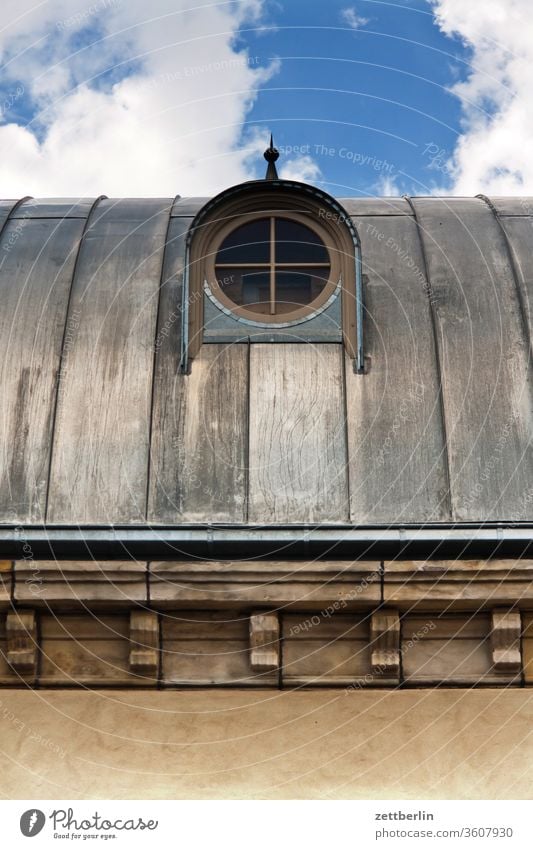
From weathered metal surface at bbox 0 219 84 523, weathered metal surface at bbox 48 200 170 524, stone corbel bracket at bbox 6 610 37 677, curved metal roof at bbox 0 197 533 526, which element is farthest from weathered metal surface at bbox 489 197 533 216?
stone corbel bracket at bbox 6 610 37 677

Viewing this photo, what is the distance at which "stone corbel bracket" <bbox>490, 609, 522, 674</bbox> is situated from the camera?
11859 mm

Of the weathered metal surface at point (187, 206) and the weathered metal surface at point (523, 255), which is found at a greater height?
the weathered metal surface at point (187, 206)

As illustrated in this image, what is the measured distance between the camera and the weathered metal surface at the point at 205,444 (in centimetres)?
1248

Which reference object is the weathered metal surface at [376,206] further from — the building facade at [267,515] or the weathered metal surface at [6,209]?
the weathered metal surface at [6,209]

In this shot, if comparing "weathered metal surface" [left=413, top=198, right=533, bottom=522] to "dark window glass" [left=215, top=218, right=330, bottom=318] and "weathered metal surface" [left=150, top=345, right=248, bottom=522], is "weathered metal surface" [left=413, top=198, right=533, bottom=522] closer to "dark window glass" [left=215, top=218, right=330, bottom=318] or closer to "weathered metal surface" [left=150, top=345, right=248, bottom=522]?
"dark window glass" [left=215, top=218, right=330, bottom=318]

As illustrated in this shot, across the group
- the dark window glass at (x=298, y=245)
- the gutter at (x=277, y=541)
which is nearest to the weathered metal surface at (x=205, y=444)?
the gutter at (x=277, y=541)

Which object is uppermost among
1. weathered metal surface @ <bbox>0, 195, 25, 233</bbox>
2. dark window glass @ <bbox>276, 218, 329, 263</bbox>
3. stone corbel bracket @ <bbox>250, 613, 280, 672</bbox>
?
weathered metal surface @ <bbox>0, 195, 25, 233</bbox>

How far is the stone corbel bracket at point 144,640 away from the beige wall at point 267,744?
0.32m

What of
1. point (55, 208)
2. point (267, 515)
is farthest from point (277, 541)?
point (55, 208)

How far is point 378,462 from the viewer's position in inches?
503

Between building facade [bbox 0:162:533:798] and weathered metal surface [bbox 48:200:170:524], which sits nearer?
building facade [bbox 0:162:533:798]

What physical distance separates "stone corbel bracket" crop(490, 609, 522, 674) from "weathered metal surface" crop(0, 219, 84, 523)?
4352mm

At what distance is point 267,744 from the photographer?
11750 mm
